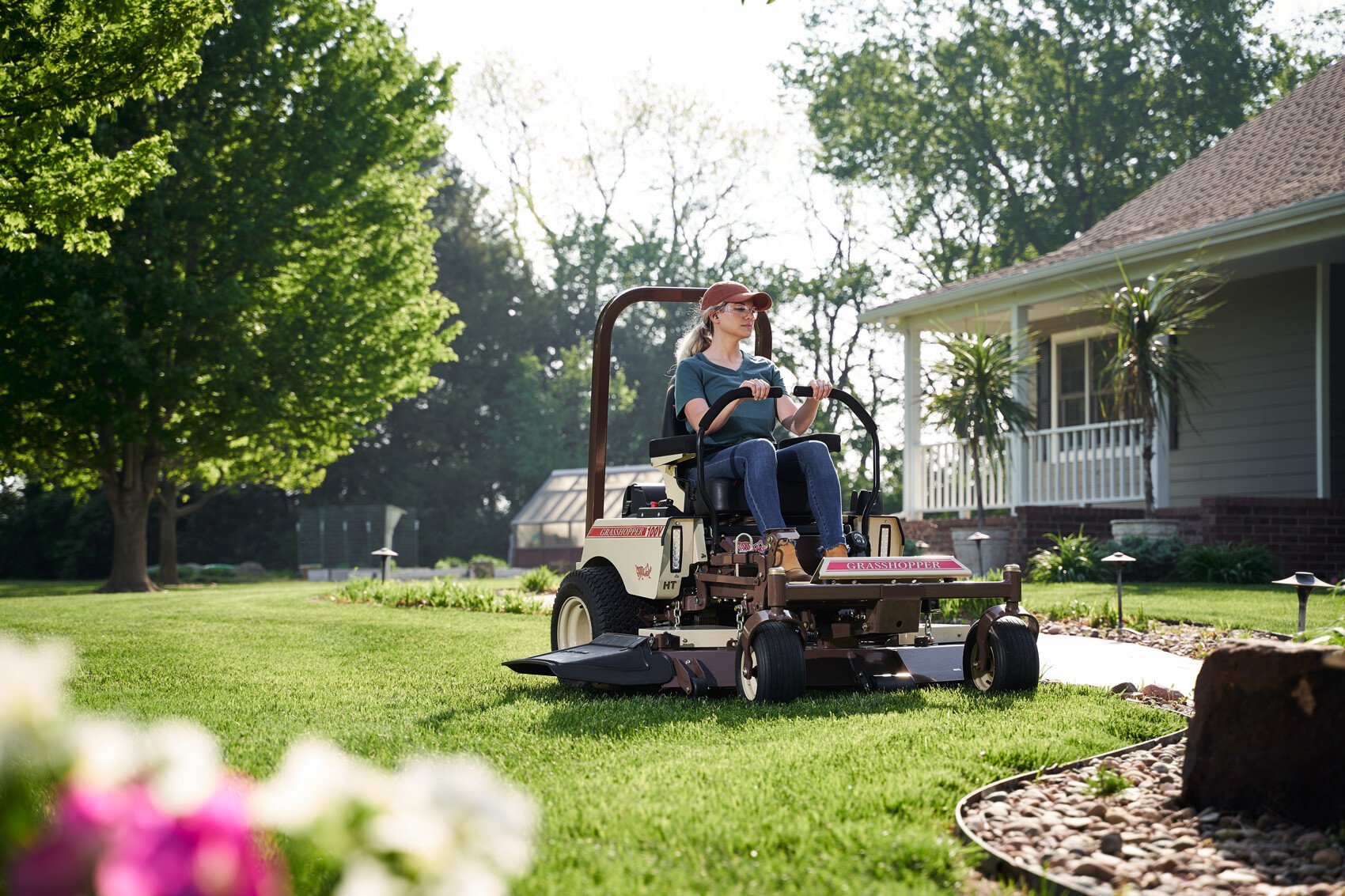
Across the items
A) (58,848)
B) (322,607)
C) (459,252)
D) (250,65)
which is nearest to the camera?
(58,848)

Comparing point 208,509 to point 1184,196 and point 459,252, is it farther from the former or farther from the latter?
point 1184,196

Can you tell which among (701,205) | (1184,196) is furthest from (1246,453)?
(701,205)

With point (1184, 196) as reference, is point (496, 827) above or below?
below

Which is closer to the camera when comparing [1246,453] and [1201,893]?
[1201,893]

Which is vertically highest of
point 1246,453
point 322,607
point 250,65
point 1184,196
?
point 250,65

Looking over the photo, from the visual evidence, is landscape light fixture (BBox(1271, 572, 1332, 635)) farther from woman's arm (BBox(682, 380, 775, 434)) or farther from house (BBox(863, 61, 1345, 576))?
house (BBox(863, 61, 1345, 576))

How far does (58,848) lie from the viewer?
1.22 meters

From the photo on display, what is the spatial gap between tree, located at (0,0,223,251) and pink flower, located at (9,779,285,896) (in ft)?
28.7

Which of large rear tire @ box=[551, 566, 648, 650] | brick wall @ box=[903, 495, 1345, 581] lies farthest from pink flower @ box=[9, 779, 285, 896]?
brick wall @ box=[903, 495, 1345, 581]

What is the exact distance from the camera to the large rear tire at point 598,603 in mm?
6328

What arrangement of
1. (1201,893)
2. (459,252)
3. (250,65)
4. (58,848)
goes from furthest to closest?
(459,252) < (250,65) < (1201,893) < (58,848)

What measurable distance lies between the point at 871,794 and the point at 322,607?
9501 mm

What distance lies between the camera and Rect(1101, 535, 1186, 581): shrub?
12.4 metres

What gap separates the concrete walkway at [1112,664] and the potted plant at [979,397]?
683cm
